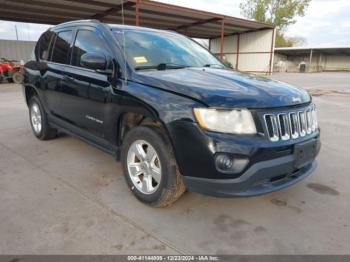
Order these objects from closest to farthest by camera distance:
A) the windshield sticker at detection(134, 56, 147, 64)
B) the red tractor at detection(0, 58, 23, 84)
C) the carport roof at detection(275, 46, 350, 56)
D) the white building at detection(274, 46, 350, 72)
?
the windshield sticker at detection(134, 56, 147, 64) < the red tractor at detection(0, 58, 23, 84) < the carport roof at detection(275, 46, 350, 56) < the white building at detection(274, 46, 350, 72)

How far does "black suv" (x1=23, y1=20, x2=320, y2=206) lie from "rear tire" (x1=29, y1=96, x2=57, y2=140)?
41.9 inches

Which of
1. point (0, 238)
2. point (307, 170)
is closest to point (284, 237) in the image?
point (307, 170)

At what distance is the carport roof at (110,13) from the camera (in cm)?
1566

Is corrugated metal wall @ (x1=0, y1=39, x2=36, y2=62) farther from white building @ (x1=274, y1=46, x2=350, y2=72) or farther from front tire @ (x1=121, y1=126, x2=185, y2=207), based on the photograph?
white building @ (x1=274, y1=46, x2=350, y2=72)

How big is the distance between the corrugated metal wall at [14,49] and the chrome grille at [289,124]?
24.1 metres

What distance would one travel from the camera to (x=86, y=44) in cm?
351

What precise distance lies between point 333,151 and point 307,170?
88.0 inches

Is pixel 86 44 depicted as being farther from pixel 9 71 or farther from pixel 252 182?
pixel 9 71

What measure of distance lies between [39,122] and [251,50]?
26684 millimetres

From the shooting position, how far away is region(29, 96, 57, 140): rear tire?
186 inches

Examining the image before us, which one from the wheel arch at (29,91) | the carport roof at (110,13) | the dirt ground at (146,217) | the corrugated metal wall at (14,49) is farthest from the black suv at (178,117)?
the corrugated metal wall at (14,49)

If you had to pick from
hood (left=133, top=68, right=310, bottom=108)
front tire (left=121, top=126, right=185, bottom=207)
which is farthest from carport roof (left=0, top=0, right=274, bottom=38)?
front tire (left=121, top=126, right=185, bottom=207)

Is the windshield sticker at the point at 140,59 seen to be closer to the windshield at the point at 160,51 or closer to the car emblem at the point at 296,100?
the windshield at the point at 160,51

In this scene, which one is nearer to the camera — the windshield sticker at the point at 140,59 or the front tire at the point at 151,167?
the front tire at the point at 151,167
